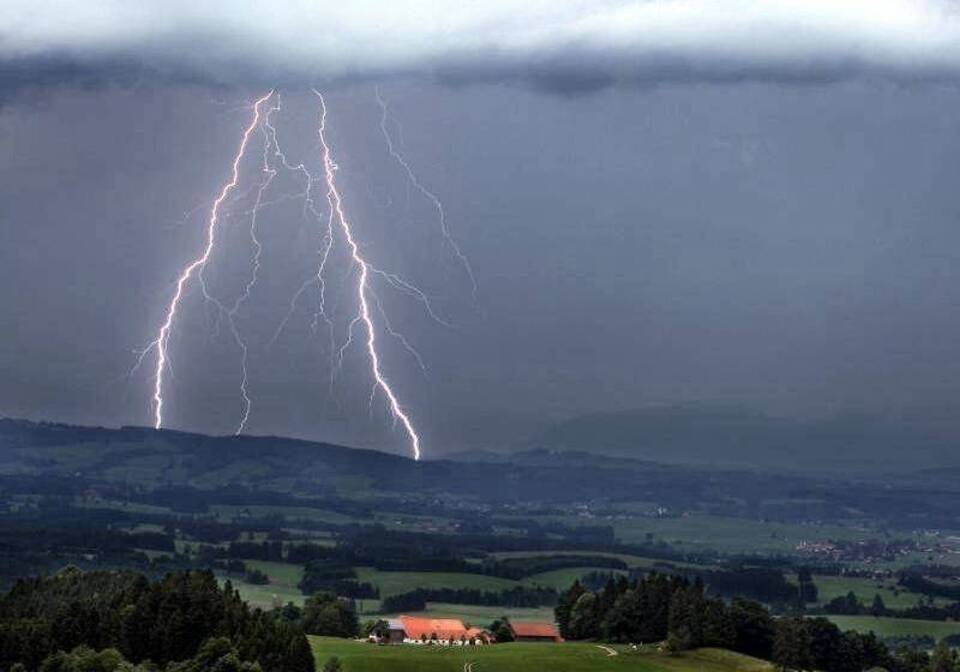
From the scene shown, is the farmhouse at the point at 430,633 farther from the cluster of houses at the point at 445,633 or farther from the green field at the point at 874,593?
the green field at the point at 874,593

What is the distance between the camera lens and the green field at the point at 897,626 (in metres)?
146

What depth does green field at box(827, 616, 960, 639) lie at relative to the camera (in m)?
146

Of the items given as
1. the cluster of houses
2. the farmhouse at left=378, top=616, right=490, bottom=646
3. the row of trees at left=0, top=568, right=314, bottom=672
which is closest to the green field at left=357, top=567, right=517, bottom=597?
the farmhouse at left=378, top=616, right=490, bottom=646

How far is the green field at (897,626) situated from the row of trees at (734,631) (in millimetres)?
35669

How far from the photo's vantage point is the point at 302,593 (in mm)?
164875

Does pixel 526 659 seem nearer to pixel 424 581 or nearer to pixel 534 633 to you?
pixel 534 633

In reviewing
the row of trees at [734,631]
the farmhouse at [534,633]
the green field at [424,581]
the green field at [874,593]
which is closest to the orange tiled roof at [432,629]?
the farmhouse at [534,633]

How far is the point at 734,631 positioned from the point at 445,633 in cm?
2430

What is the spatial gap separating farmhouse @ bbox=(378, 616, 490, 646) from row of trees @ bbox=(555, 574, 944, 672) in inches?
383

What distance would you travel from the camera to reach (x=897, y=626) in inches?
5974

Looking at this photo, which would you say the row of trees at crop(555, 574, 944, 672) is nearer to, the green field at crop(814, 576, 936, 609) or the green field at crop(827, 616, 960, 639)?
the green field at crop(827, 616, 960, 639)

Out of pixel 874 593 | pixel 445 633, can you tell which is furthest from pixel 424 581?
pixel 445 633

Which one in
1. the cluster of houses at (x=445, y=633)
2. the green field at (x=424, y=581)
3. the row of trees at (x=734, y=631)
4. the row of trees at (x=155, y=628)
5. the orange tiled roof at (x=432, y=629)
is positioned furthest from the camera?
the green field at (x=424, y=581)

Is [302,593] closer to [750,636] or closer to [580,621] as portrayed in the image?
[580,621]
